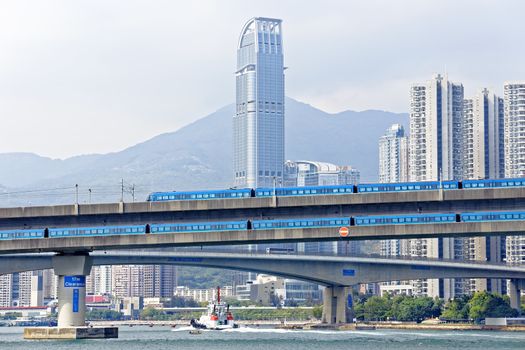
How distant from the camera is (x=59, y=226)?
11350 centimetres

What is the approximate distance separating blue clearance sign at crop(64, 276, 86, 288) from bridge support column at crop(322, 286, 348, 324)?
7566 centimetres

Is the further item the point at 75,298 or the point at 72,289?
the point at 72,289

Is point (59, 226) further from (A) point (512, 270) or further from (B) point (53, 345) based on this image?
(A) point (512, 270)

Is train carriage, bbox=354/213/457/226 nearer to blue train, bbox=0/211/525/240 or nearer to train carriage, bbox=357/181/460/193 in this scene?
blue train, bbox=0/211/525/240

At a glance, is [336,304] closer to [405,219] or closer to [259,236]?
[259,236]

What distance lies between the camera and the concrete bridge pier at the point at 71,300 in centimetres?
11072

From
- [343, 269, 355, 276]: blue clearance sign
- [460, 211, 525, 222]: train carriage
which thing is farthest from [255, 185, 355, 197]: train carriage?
[343, 269, 355, 276]: blue clearance sign

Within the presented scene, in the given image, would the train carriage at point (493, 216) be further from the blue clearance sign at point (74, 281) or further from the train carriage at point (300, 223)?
the blue clearance sign at point (74, 281)

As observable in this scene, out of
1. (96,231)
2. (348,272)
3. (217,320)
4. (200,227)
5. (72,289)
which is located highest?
(200,227)

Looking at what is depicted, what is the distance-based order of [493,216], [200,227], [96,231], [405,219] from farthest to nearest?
[96,231]
[200,227]
[405,219]
[493,216]

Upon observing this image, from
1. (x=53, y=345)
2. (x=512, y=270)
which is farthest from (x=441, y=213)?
(x=512, y=270)

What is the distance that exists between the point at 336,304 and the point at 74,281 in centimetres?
7818

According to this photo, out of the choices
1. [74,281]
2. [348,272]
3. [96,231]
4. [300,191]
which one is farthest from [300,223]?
[348,272]

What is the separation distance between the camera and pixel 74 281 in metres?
112
